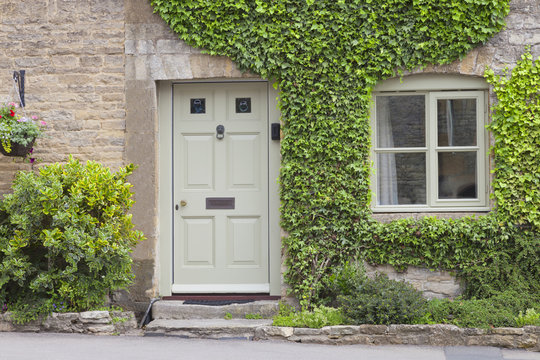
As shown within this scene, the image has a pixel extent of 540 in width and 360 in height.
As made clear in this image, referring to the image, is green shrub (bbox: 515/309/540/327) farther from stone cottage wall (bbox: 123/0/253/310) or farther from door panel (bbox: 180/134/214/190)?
stone cottage wall (bbox: 123/0/253/310)

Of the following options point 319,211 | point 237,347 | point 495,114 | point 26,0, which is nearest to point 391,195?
point 319,211

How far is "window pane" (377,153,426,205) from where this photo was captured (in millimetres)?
7941

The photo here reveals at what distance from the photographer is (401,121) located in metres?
7.99

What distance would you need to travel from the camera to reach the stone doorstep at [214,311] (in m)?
7.57

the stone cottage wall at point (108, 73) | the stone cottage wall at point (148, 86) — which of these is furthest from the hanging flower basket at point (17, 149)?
the stone cottage wall at point (148, 86)

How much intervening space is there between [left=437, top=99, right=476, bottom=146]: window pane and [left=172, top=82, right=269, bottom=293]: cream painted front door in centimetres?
211

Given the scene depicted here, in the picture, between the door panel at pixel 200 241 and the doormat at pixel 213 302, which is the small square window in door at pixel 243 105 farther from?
the doormat at pixel 213 302

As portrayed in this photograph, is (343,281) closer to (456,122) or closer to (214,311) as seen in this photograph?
(214,311)

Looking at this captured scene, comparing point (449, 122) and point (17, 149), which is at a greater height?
point (449, 122)

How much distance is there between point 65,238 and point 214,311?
1.88 meters

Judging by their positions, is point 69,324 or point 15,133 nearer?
point 69,324

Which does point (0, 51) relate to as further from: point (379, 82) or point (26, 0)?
point (379, 82)

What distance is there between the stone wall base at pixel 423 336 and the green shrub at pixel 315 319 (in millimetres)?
131

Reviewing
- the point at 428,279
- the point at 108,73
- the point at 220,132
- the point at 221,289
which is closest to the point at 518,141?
the point at 428,279
